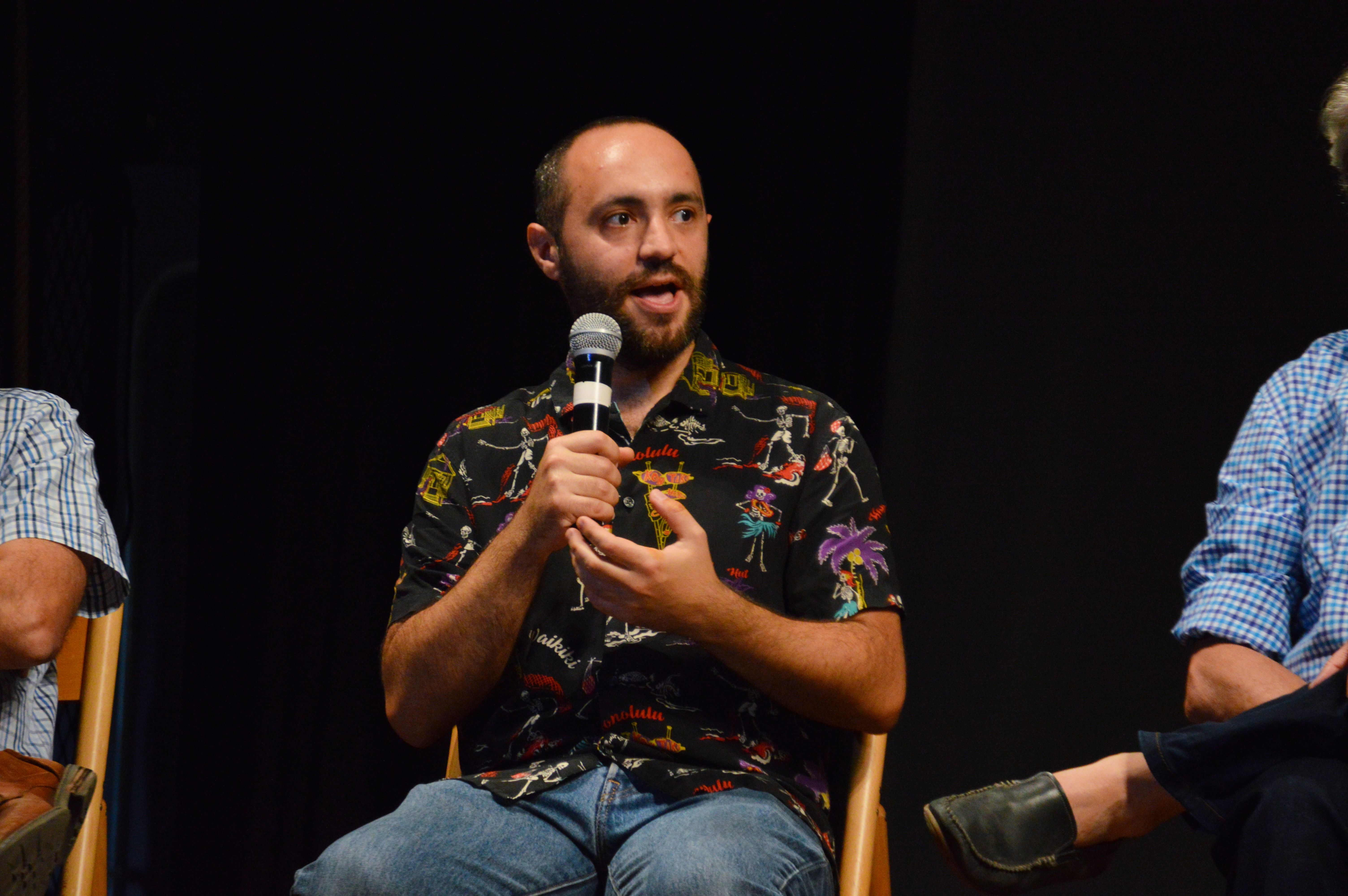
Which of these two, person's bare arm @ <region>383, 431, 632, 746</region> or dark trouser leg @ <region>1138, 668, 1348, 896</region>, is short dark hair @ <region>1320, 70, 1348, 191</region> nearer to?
dark trouser leg @ <region>1138, 668, 1348, 896</region>

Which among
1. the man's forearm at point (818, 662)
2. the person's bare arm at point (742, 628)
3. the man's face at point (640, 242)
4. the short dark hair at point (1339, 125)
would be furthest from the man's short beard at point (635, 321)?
the short dark hair at point (1339, 125)

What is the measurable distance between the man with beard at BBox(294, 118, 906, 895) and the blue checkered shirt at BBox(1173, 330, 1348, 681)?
0.40 m

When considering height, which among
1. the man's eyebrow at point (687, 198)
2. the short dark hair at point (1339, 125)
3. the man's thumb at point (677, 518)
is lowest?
the man's thumb at point (677, 518)

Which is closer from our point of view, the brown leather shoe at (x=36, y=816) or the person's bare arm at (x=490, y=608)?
the brown leather shoe at (x=36, y=816)

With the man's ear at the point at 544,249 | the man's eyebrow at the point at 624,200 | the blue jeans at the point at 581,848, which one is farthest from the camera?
the man's ear at the point at 544,249

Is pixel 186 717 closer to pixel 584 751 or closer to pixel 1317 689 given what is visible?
pixel 584 751

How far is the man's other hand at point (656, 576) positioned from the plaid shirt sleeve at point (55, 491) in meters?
0.76

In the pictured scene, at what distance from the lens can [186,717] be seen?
2535mm

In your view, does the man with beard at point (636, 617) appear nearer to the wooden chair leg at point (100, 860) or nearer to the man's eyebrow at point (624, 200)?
the man's eyebrow at point (624, 200)

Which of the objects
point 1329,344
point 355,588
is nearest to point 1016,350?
point 1329,344

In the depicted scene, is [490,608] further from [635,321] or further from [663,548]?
[635,321]

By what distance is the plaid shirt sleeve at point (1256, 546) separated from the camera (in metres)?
1.53

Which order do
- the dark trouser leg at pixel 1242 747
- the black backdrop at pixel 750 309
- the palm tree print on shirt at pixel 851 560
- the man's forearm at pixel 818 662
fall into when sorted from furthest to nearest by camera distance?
the black backdrop at pixel 750 309 → the palm tree print on shirt at pixel 851 560 → the man's forearm at pixel 818 662 → the dark trouser leg at pixel 1242 747

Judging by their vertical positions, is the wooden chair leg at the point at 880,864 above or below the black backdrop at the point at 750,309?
below
